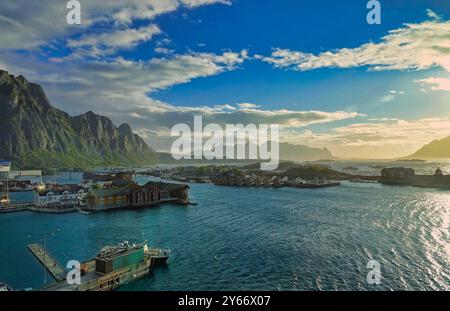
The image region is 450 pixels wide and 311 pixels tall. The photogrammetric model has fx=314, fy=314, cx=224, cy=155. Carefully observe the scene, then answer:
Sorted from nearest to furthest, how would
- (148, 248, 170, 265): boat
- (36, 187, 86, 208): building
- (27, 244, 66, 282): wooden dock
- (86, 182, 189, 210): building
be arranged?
(27, 244, 66, 282): wooden dock → (148, 248, 170, 265): boat → (86, 182, 189, 210): building → (36, 187, 86, 208): building

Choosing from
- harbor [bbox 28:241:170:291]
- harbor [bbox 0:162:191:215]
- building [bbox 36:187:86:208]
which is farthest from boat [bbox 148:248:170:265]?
building [bbox 36:187:86:208]

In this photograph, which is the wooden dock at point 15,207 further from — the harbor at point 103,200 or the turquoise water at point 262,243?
the turquoise water at point 262,243

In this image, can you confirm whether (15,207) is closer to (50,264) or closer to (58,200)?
(58,200)

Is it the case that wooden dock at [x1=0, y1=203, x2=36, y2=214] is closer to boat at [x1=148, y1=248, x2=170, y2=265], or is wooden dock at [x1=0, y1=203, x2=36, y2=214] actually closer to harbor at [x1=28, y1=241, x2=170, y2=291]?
harbor at [x1=28, y1=241, x2=170, y2=291]

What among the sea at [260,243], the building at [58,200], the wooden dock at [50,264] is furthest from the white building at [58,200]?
the wooden dock at [50,264]

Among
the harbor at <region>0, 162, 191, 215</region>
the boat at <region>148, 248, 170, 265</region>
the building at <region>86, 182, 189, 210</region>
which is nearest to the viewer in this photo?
the boat at <region>148, 248, 170, 265</region>
